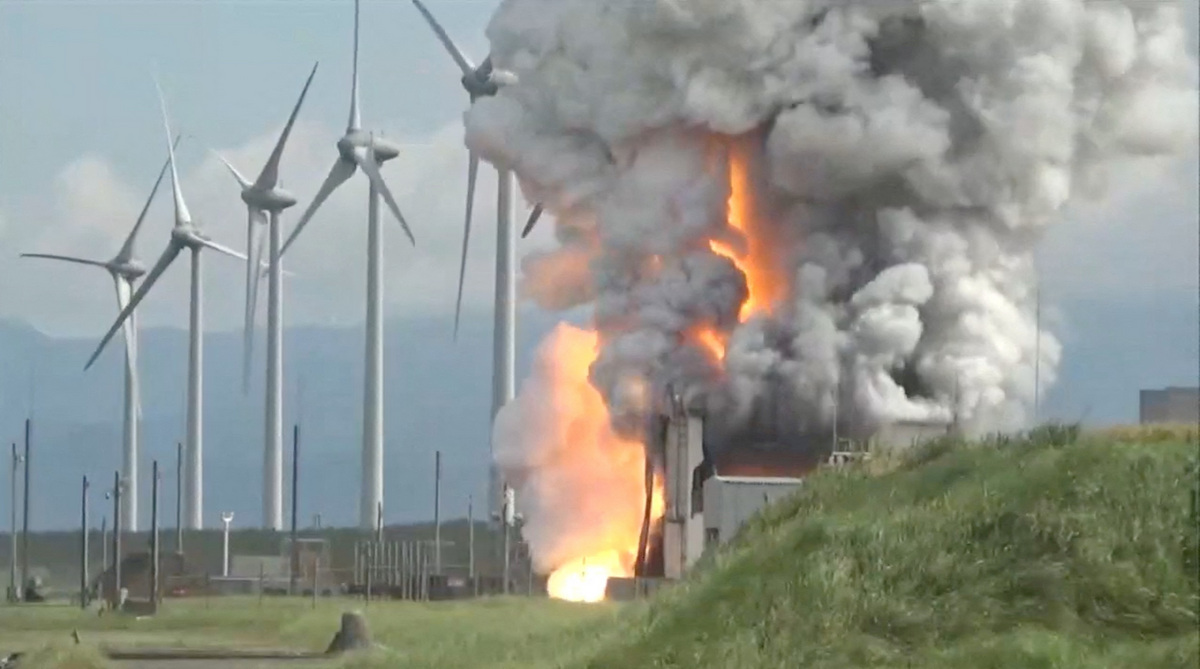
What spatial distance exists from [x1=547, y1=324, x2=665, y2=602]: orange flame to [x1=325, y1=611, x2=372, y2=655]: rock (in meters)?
23.4

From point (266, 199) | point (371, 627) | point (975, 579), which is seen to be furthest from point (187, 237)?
point (975, 579)

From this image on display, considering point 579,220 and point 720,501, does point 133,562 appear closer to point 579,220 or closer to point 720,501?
point 579,220

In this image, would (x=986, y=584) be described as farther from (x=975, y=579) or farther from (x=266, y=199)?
(x=266, y=199)

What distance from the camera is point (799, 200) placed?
8381cm

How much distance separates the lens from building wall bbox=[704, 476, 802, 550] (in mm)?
73250

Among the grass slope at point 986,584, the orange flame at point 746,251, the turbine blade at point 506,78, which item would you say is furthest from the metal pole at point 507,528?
the grass slope at point 986,584

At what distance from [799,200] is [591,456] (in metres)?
12.7

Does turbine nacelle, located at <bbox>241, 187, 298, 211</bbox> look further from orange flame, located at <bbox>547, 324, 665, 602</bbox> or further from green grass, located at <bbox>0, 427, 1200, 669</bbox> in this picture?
green grass, located at <bbox>0, 427, 1200, 669</bbox>

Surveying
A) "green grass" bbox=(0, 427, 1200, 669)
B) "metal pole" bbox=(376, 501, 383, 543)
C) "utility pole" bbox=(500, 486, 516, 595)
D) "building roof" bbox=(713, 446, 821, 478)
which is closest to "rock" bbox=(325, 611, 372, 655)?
"green grass" bbox=(0, 427, 1200, 669)

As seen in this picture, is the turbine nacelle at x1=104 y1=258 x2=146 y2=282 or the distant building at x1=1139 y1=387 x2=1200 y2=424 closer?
the distant building at x1=1139 y1=387 x2=1200 y2=424

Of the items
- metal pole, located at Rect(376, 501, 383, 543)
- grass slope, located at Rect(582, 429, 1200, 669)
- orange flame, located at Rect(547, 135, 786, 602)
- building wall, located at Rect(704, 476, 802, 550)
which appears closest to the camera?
grass slope, located at Rect(582, 429, 1200, 669)

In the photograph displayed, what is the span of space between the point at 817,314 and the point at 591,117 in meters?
11.5

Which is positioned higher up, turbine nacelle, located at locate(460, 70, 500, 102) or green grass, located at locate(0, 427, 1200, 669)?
turbine nacelle, located at locate(460, 70, 500, 102)

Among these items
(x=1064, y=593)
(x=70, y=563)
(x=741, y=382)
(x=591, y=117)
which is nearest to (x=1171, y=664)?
(x=1064, y=593)
